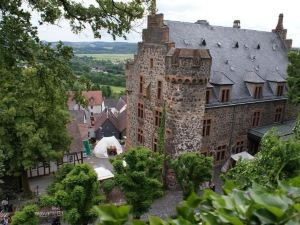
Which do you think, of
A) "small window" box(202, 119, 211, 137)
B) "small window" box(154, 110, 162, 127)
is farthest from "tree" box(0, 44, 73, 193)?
"small window" box(202, 119, 211, 137)

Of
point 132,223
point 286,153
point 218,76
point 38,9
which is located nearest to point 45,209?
point 218,76

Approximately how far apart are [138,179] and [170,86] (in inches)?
278

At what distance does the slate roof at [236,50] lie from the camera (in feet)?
79.3

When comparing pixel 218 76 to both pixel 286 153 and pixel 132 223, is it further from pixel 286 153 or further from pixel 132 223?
pixel 132 223

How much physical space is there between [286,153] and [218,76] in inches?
530

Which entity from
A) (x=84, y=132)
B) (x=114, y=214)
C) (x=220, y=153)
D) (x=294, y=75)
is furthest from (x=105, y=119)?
(x=114, y=214)

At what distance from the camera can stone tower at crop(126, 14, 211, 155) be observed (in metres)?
20.8

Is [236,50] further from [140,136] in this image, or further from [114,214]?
[114,214]

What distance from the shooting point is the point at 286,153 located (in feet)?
36.8

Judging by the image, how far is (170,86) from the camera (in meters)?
21.6

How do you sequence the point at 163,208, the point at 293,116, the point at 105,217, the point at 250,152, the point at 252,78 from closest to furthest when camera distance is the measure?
the point at 105,217 → the point at 163,208 → the point at 252,78 → the point at 250,152 → the point at 293,116

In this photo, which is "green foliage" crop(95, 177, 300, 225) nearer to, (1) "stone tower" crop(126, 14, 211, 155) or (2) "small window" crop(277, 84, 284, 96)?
(1) "stone tower" crop(126, 14, 211, 155)

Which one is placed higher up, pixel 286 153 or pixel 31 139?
pixel 286 153

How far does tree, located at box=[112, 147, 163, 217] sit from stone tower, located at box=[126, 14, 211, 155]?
478 centimetres
